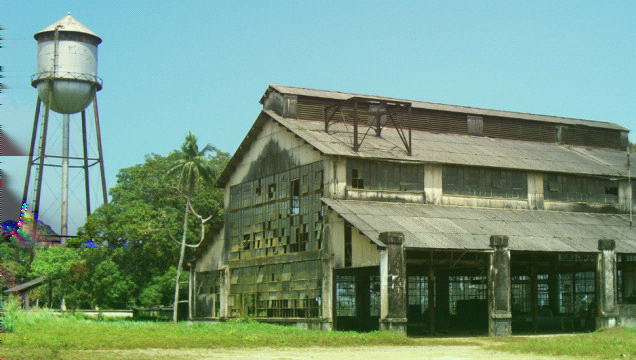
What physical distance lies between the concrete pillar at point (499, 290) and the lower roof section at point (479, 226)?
559 millimetres

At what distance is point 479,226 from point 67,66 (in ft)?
120

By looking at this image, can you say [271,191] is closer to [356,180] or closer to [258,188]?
[258,188]

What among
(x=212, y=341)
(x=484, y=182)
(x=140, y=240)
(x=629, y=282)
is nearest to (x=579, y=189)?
(x=629, y=282)

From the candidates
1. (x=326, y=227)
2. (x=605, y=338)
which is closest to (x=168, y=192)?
(x=326, y=227)

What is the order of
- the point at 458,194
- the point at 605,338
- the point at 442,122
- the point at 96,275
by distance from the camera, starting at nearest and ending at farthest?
1. the point at 605,338
2. the point at 458,194
3. the point at 442,122
4. the point at 96,275

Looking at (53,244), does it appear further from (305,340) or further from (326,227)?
(305,340)

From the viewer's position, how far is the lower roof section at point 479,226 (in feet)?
101

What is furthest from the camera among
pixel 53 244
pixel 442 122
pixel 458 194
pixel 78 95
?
pixel 53 244

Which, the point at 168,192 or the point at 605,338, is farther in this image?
the point at 168,192

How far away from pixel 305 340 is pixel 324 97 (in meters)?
17.5

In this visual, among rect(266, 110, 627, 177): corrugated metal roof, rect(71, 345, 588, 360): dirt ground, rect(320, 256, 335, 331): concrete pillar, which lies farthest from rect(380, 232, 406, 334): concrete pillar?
rect(266, 110, 627, 177): corrugated metal roof

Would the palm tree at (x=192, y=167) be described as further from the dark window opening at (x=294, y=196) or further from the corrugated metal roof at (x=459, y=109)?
the dark window opening at (x=294, y=196)

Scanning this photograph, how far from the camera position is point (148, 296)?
54438 millimetres

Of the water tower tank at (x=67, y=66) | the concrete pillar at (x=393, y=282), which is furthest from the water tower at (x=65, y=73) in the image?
the concrete pillar at (x=393, y=282)
